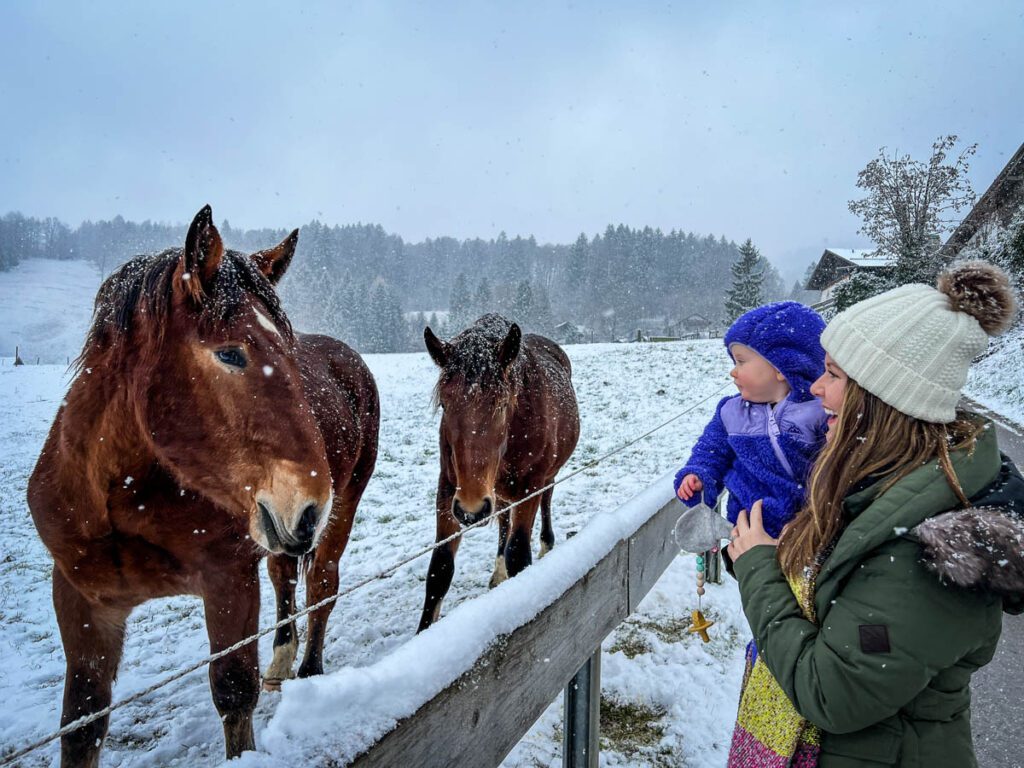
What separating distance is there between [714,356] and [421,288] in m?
58.9

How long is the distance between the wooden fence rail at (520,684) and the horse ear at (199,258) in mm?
1739

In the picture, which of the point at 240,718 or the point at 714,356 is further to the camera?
the point at 714,356

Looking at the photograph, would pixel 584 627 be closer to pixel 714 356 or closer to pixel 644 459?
pixel 644 459

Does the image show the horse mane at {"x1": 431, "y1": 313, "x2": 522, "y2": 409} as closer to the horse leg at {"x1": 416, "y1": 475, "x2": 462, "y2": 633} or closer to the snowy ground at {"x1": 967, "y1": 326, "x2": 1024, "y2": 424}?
the horse leg at {"x1": 416, "y1": 475, "x2": 462, "y2": 633}

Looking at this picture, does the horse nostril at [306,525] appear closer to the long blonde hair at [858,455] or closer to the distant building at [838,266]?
the long blonde hair at [858,455]

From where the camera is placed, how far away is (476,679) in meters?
1.27

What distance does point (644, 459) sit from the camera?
8.45m

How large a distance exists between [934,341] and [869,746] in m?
1.02

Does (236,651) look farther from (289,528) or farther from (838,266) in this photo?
(838,266)

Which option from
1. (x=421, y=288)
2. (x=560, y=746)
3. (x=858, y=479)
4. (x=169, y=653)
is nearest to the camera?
(x=858, y=479)

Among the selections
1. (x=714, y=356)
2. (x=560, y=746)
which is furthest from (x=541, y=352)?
(x=714, y=356)

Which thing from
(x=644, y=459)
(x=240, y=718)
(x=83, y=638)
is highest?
(x=83, y=638)

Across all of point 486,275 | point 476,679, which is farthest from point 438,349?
point 486,275

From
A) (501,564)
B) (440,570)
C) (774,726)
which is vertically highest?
(774,726)
